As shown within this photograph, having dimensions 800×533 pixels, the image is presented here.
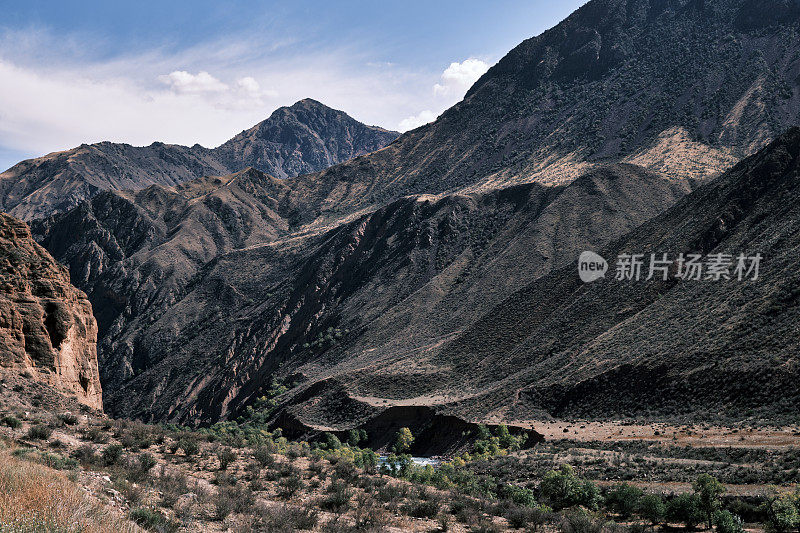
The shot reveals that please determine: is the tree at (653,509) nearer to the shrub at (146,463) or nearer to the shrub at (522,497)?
the shrub at (522,497)

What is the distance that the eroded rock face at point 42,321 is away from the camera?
23938mm

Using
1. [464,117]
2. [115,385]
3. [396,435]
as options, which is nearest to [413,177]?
[464,117]

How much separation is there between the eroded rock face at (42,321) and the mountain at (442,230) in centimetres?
2906

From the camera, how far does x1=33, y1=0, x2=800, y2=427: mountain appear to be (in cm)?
6097

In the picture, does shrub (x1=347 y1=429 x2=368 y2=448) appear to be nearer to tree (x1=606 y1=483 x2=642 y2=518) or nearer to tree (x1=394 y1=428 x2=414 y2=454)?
tree (x1=394 y1=428 x2=414 y2=454)

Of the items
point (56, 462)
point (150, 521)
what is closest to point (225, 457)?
point (56, 462)

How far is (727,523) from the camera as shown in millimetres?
15883

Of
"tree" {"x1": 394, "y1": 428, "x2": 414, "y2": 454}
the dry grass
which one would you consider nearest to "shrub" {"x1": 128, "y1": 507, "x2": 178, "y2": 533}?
the dry grass

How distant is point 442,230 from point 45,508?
287 feet

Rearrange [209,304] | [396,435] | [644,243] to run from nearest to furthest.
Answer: [396,435] → [644,243] → [209,304]

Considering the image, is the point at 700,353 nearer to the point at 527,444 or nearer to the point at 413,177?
the point at 527,444

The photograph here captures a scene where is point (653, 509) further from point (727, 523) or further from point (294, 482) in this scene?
point (294, 482)

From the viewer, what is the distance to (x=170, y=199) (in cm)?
14950

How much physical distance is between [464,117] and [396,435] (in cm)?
11400
